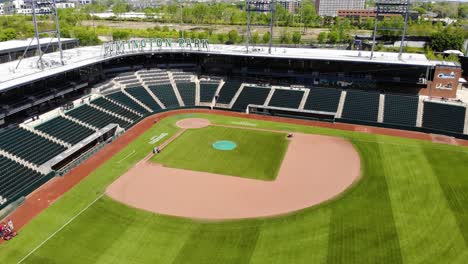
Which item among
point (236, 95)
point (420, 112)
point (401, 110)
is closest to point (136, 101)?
point (236, 95)

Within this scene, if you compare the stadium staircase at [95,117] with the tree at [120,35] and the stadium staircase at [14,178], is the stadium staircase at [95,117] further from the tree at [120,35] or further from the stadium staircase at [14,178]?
the tree at [120,35]

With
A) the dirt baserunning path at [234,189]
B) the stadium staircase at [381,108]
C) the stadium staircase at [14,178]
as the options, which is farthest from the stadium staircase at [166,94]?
the stadium staircase at [381,108]

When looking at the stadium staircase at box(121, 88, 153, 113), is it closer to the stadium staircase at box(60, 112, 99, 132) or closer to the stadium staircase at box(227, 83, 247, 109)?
the stadium staircase at box(60, 112, 99, 132)

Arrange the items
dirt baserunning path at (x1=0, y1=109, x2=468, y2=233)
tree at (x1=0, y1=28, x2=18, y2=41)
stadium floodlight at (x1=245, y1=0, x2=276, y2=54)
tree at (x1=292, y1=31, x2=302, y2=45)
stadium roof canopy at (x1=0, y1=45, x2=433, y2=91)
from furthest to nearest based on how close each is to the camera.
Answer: tree at (x1=292, y1=31, x2=302, y2=45) < tree at (x1=0, y1=28, x2=18, y2=41) < stadium floodlight at (x1=245, y1=0, x2=276, y2=54) < stadium roof canopy at (x1=0, y1=45, x2=433, y2=91) < dirt baserunning path at (x1=0, y1=109, x2=468, y2=233)

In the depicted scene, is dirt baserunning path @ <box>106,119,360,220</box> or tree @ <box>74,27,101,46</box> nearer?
dirt baserunning path @ <box>106,119,360,220</box>

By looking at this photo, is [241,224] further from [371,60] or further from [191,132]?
[371,60]

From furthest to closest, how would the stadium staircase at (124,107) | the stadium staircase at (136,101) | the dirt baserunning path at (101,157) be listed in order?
the stadium staircase at (136,101)
the stadium staircase at (124,107)
the dirt baserunning path at (101,157)

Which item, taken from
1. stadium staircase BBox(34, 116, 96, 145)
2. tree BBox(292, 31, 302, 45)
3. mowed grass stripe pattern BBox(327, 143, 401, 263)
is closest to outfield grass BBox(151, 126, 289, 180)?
mowed grass stripe pattern BBox(327, 143, 401, 263)
